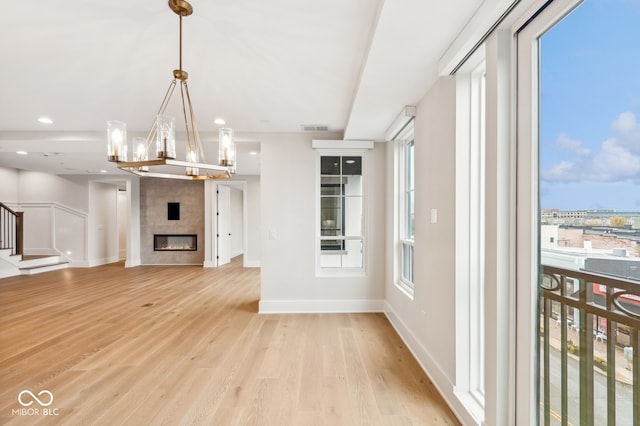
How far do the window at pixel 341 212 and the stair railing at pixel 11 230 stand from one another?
7511mm

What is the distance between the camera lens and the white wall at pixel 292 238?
4172 millimetres

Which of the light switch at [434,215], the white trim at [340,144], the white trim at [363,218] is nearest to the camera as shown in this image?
the light switch at [434,215]

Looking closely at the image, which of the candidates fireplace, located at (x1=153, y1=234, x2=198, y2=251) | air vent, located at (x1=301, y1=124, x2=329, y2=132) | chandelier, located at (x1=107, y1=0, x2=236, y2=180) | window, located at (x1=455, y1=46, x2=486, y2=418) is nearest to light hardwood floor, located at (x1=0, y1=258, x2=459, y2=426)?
window, located at (x1=455, y1=46, x2=486, y2=418)

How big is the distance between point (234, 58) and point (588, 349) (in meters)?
2.69

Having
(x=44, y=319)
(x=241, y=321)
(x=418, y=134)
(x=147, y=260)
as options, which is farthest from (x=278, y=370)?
(x=147, y=260)

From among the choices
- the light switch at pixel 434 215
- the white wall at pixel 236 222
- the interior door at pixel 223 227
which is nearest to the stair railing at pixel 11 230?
the interior door at pixel 223 227

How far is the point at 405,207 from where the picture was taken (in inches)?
147

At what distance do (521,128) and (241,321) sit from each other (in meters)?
3.56

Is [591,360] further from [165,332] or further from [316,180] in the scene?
[165,332]

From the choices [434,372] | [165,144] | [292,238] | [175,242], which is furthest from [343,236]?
[175,242]

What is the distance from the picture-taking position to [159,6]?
1.79m

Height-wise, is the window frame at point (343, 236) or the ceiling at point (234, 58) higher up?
the ceiling at point (234, 58)

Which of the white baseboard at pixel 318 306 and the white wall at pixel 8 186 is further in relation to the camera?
the white wall at pixel 8 186

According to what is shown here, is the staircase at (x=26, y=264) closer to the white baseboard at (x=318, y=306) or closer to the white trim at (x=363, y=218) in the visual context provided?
the white baseboard at (x=318, y=306)
